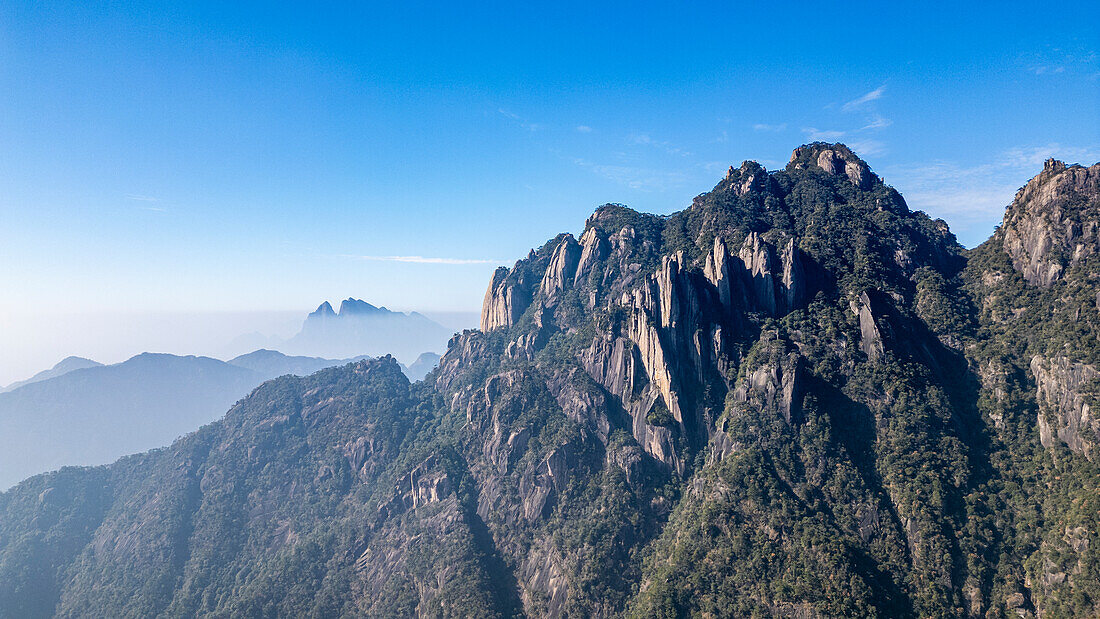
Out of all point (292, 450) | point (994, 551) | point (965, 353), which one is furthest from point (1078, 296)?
point (292, 450)

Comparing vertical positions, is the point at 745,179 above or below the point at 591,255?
above

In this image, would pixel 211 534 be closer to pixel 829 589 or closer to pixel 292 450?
pixel 292 450

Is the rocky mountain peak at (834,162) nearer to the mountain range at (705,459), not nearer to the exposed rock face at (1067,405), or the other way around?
the mountain range at (705,459)

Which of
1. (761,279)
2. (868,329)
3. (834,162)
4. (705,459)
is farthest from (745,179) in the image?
(705,459)

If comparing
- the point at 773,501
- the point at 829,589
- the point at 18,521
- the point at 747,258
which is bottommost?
the point at 18,521

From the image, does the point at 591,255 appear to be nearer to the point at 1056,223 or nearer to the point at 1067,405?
the point at 1056,223

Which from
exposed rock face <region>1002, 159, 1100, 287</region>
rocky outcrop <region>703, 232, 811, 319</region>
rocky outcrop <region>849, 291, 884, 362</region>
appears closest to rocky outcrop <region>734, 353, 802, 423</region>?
rocky outcrop <region>849, 291, 884, 362</region>
